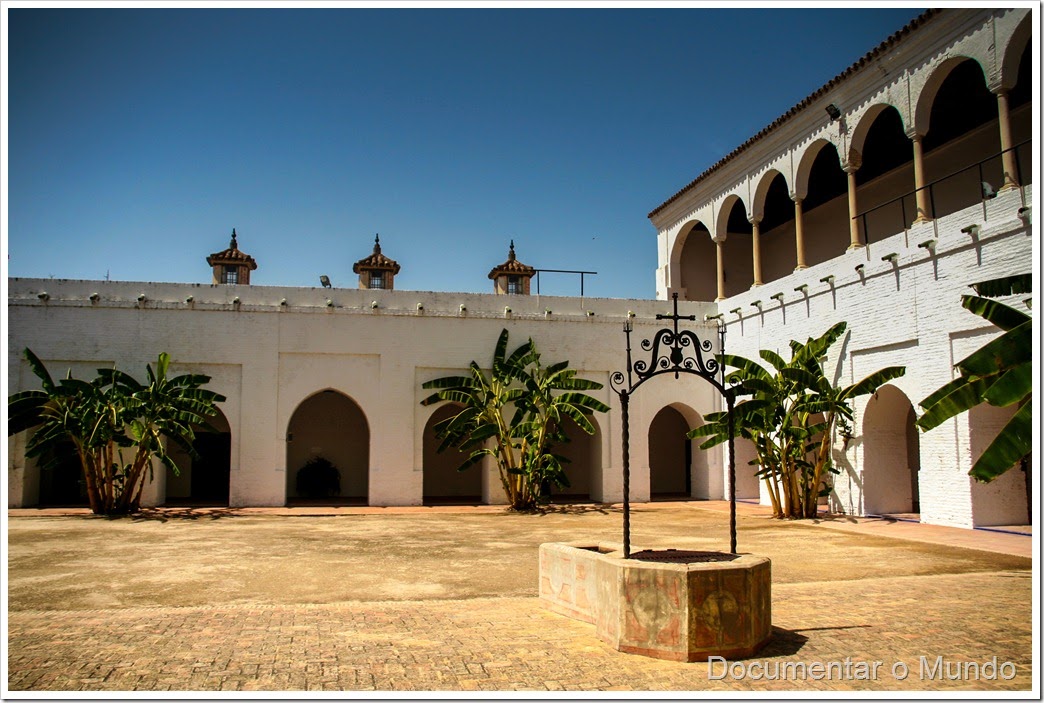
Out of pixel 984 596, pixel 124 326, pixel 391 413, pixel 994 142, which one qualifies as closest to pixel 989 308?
pixel 984 596

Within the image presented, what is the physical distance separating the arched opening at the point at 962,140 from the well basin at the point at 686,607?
1323 cm

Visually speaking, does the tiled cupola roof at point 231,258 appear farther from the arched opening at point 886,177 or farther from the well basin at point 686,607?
the well basin at point 686,607

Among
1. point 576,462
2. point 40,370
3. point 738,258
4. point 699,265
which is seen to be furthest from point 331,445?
point 738,258

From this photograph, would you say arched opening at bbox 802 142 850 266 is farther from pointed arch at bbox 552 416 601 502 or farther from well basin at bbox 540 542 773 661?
well basin at bbox 540 542 773 661

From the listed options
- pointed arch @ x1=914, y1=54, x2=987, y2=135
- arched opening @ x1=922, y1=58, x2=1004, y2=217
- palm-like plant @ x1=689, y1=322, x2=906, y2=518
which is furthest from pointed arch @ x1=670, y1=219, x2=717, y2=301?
pointed arch @ x1=914, y1=54, x2=987, y2=135

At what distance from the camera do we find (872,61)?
1666 centimetres

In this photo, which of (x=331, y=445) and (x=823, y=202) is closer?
(x=331, y=445)

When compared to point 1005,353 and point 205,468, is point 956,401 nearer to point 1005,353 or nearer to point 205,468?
point 1005,353

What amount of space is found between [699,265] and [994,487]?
44.8ft

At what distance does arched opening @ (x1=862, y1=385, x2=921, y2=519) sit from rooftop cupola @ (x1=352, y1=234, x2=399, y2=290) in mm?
16621

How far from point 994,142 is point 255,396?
17.9 metres

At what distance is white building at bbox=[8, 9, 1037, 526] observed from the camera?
14516mm

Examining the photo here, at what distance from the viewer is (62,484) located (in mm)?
21078

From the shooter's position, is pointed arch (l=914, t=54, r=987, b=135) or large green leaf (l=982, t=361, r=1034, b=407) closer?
large green leaf (l=982, t=361, r=1034, b=407)
